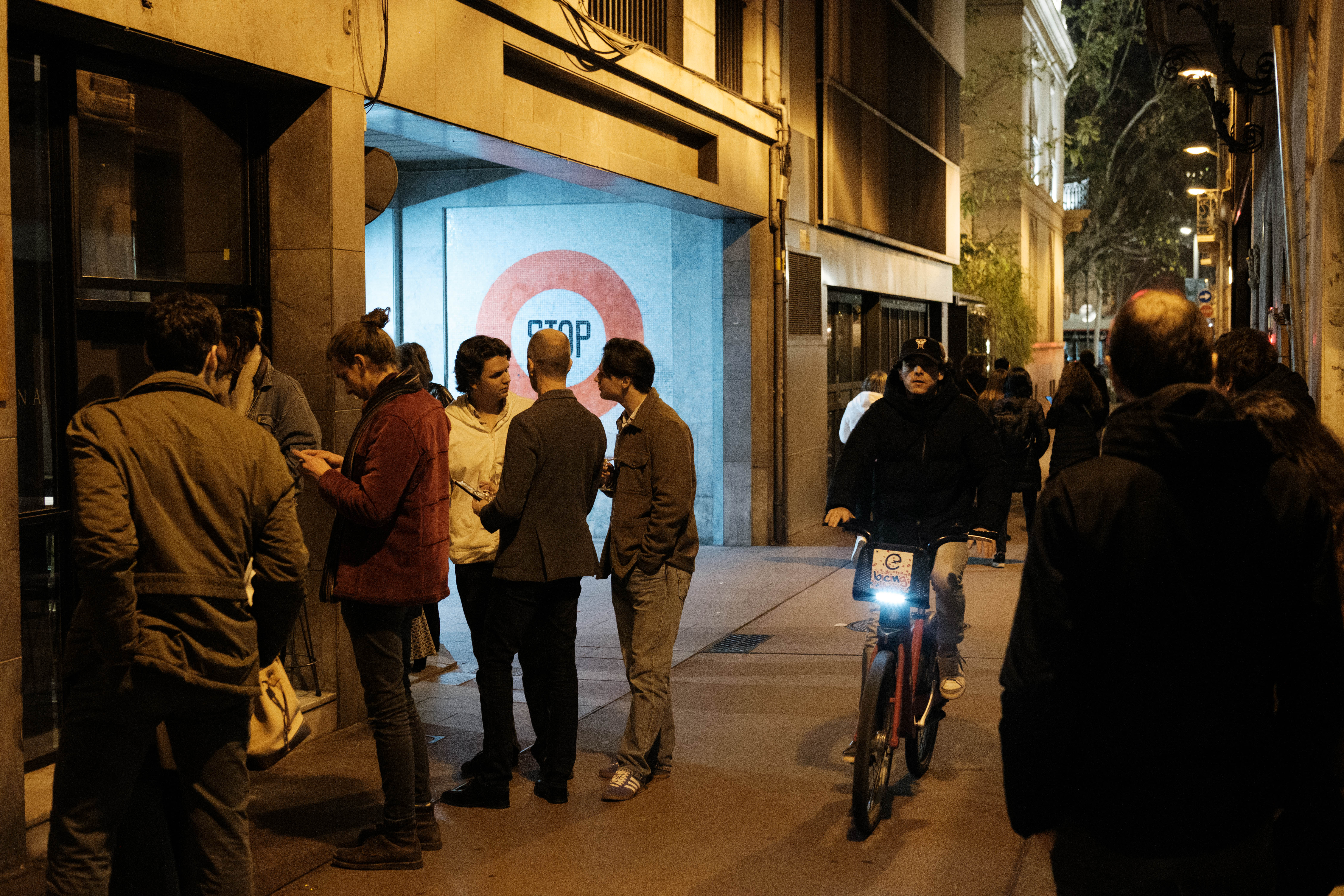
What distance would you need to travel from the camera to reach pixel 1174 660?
2.51 m

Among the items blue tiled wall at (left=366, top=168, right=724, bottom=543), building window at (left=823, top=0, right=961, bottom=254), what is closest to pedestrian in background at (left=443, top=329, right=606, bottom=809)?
blue tiled wall at (left=366, top=168, right=724, bottom=543)

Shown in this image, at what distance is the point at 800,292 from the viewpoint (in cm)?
1470

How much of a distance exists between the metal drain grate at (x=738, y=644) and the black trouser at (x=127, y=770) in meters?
5.45

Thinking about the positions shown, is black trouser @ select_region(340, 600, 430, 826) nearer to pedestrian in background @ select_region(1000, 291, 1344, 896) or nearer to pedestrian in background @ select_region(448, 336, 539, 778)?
pedestrian in background @ select_region(448, 336, 539, 778)

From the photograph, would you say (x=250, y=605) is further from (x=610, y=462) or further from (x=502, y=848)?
(x=610, y=462)

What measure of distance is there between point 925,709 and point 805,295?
9283mm

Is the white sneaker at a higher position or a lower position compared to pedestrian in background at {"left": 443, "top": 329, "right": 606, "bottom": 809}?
lower

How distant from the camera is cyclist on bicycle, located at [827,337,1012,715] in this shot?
6012 millimetres

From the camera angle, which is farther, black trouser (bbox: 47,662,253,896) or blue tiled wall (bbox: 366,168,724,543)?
blue tiled wall (bbox: 366,168,724,543)

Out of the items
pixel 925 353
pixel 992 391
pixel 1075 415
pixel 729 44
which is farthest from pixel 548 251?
pixel 925 353

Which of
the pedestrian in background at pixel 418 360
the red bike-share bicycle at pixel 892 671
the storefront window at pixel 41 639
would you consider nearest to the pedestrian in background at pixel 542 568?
the red bike-share bicycle at pixel 892 671

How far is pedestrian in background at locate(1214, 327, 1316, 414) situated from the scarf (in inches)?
136

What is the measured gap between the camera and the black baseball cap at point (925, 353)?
6.09 meters

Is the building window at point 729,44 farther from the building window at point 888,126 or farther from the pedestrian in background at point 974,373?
the pedestrian in background at point 974,373
